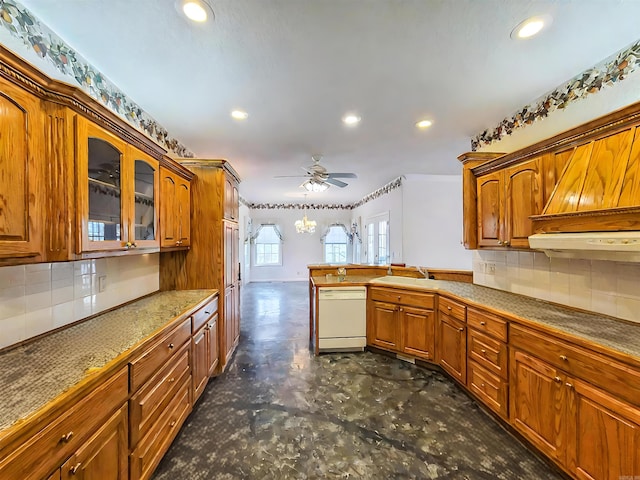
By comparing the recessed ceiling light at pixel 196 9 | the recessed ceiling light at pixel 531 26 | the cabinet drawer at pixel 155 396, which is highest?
the recessed ceiling light at pixel 531 26

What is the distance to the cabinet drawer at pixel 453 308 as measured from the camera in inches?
101

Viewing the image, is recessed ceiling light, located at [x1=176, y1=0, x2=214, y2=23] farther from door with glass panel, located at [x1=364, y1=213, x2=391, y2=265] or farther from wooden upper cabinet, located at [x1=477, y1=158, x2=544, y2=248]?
door with glass panel, located at [x1=364, y1=213, x2=391, y2=265]

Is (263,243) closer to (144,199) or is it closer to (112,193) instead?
(144,199)

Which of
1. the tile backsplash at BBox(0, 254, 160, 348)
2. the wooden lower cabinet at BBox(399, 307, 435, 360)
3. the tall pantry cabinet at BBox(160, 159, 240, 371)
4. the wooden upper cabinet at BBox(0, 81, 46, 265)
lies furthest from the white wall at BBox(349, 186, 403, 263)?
the wooden upper cabinet at BBox(0, 81, 46, 265)

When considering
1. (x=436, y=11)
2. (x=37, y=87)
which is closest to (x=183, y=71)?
(x=37, y=87)

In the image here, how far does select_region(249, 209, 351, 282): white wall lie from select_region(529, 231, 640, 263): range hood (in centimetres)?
779

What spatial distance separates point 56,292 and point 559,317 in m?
3.32

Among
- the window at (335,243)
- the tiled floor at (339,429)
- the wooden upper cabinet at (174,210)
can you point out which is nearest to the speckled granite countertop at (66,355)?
the wooden upper cabinet at (174,210)

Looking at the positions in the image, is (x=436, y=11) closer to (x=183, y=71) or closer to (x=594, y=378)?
(x=183, y=71)

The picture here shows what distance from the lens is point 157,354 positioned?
1.67m

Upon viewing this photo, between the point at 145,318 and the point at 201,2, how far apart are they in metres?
1.97

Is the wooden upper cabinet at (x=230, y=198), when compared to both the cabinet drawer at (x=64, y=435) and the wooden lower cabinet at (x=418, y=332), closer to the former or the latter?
the cabinet drawer at (x=64, y=435)

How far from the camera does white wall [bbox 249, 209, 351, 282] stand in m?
9.34

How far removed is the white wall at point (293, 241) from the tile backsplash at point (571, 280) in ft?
22.3
